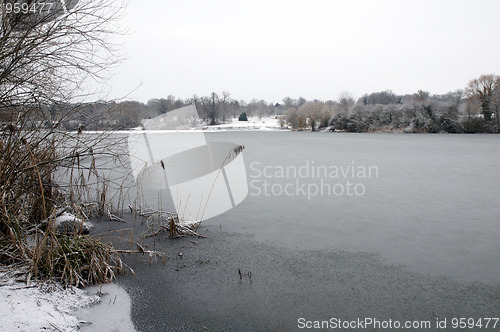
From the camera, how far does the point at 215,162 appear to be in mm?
12164

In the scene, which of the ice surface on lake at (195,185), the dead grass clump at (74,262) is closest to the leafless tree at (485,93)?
the ice surface on lake at (195,185)

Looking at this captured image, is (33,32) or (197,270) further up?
(33,32)

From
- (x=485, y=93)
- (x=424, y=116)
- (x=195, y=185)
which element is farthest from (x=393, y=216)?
(x=485, y=93)

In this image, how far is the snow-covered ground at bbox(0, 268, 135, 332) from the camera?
2725mm

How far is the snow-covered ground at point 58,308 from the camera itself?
8.94ft

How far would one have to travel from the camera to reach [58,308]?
3.04m

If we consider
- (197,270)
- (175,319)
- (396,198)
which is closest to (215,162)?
(396,198)

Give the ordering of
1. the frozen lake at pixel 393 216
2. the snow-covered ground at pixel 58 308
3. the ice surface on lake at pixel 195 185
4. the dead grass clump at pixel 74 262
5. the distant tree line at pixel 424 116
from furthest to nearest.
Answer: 1. the distant tree line at pixel 424 116
2. the ice surface on lake at pixel 195 185
3. the frozen lake at pixel 393 216
4. the dead grass clump at pixel 74 262
5. the snow-covered ground at pixel 58 308

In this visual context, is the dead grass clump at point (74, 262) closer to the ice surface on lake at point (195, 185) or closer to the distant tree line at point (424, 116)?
the ice surface on lake at point (195, 185)

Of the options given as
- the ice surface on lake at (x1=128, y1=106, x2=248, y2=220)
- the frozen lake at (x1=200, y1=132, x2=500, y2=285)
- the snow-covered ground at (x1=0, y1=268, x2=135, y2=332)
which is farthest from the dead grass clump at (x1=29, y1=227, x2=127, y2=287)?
the frozen lake at (x1=200, y1=132, x2=500, y2=285)

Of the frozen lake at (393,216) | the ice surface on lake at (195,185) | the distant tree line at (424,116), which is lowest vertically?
the frozen lake at (393,216)

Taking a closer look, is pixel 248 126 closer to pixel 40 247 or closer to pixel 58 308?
pixel 40 247

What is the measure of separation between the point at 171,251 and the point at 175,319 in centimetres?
161

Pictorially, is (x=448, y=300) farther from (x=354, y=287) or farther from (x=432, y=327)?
(x=354, y=287)
